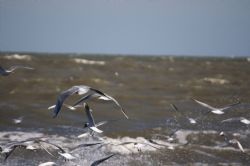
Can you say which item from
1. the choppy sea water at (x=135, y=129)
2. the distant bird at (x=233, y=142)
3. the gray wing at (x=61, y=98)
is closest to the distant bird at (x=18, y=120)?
the choppy sea water at (x=135, y=129)

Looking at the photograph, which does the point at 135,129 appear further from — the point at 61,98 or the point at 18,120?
the point at 61,98

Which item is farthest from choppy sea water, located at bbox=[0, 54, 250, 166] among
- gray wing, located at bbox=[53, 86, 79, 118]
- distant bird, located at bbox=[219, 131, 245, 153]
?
gray wing, located at bbox=[53, 86, 79, 118]

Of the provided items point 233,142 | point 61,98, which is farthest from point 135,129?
point 61,98

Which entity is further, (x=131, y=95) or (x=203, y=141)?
(x=131, y=95)

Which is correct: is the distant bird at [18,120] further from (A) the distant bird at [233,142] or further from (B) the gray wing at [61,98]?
(B) the gray wing at [61,98]

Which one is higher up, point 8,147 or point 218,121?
point 8,147

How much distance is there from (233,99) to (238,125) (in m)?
6.50

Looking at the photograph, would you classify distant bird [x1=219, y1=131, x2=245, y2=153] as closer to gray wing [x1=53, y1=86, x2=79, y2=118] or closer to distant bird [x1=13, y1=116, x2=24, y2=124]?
gray wing [x1=53, y1=86, x2=79, y2=118]

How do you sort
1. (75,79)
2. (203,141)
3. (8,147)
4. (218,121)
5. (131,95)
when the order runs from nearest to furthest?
(8,147)
(203,141)
(218,121)
(131,95)
(75,79)

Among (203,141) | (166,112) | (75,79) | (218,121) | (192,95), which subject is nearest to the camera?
(203,141)

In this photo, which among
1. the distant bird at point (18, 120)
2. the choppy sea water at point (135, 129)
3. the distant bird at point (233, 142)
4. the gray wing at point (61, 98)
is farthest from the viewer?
the distant bird at point (18, 120)

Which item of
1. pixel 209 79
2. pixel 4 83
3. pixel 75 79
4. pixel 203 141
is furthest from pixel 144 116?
pixel 209 79

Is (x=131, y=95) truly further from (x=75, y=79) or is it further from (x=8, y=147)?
(x=8, y=147)

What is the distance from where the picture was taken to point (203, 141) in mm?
8953
